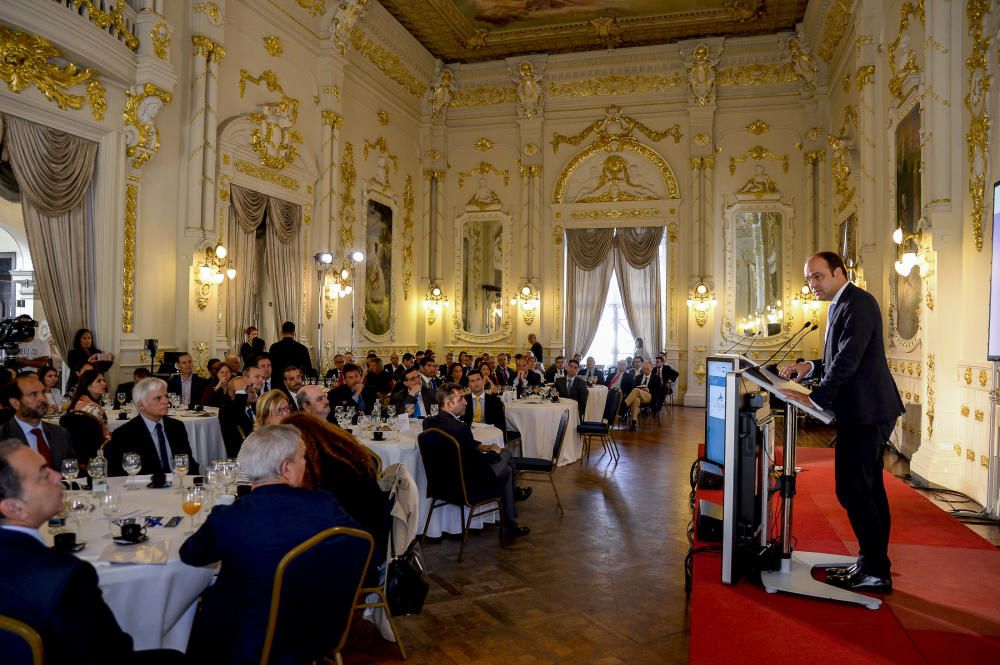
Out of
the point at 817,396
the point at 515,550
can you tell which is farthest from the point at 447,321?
the point at 817,396

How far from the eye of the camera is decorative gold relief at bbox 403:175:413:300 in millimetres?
15836

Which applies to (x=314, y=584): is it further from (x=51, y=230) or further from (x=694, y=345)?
(x=694, y=345)

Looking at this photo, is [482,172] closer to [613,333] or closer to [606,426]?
[613,333]

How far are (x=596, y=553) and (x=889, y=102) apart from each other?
7.61 m

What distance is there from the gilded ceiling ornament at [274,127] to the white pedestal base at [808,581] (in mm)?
9580

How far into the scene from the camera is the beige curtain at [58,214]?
24.4 ft

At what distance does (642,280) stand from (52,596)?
15.3 meters

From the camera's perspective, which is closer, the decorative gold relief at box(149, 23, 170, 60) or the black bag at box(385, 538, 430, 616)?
the black bag at box(385, 538, 430, 616)

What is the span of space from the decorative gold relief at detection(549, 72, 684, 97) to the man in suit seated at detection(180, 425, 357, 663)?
50.0 feet

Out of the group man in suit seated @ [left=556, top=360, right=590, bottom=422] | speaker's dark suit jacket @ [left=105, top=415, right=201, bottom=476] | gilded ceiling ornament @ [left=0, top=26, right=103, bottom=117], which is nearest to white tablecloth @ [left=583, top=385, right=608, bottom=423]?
man in suit seated @ [left=556, top=360, right=590, bottom=422]

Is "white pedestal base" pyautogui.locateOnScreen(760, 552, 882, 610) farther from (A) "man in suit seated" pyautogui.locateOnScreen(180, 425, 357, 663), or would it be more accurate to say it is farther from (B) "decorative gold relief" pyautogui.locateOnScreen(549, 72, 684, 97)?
(B) "decorative gold relief" pyautogui.locateOnScreen(549, 72, 684, 97)

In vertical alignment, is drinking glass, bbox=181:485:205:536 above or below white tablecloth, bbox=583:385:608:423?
above

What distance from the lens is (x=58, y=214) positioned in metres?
7.92

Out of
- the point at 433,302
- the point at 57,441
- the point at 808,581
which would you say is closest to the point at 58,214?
the point at 57,441
